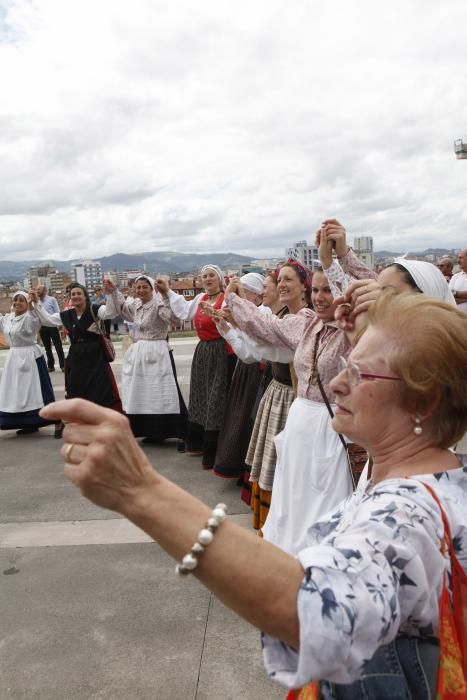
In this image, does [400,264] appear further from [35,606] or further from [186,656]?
[35,606]

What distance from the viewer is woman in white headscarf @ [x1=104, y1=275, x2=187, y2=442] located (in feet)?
18.1

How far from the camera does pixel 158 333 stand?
5578mm

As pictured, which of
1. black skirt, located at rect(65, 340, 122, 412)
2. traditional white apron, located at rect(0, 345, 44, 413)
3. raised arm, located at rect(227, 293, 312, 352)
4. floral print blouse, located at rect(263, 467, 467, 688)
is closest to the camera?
floral print blouse, located at rect(263, 467, 467, 688)

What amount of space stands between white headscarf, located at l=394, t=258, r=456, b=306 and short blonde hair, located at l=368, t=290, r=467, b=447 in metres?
0.96

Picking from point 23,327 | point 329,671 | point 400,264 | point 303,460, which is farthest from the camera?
point 23,327

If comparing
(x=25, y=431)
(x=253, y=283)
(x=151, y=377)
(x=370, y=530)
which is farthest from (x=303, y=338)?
(x=25, y=431)

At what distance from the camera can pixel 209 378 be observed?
480cm

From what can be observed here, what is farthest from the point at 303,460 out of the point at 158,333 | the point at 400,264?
the point at 158,333

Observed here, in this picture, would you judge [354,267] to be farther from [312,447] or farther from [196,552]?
[196,552]

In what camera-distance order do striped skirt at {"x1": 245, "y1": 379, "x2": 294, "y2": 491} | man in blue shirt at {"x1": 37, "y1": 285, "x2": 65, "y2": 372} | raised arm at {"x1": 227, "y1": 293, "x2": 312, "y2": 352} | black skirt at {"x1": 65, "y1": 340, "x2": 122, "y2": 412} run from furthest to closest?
man in blue shirt at {"x1": 37, "y1": 285, "x2": 65, "y2": 372} < black skirt at {"x1": 65, "y1": 340, "x2": 122, "y2": 412} < striped skirt at {"x1": 245, "y1": 379, "x2": 294, "y2": 491} < raised arm at {"x1": 227, "y1": 293, "x2": 312, "y2": 352}

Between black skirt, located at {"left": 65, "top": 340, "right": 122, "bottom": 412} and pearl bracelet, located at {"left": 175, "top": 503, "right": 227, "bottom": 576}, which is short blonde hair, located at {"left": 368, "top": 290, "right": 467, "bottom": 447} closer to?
pearl bracelet, located at {"left": 175, "top": 503, "right": 227, "bottom": 576}

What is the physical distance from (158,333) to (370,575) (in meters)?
4.90

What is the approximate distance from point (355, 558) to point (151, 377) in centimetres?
484

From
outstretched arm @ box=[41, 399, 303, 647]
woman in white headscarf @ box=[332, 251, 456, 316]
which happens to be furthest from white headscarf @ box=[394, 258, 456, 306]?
outstretched arm @ box=[41, 399, 303, 647]
